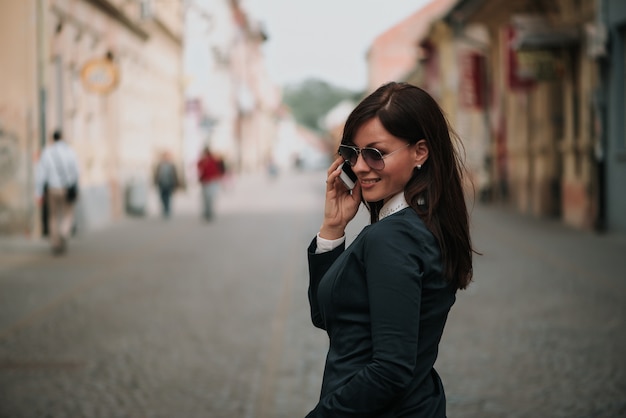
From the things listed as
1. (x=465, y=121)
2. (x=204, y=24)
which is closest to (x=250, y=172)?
(x=204, y=24)

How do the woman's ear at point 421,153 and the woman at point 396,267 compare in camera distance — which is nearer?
the woman at point 396,267

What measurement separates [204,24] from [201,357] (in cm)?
4445

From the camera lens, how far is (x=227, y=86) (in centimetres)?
6769

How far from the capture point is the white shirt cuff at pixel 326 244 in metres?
2.85

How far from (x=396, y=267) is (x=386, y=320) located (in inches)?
4.7

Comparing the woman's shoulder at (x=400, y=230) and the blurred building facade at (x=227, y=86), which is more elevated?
the blurred building facade at (x=227, y=86)

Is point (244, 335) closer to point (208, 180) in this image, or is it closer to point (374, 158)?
point (374, 158)

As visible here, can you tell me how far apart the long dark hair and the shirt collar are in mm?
14

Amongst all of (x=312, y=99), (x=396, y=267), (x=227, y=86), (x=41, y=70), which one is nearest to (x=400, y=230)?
(x=396, y=267)

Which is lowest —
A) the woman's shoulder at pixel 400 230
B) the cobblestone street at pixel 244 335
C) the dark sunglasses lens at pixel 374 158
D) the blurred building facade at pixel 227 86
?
the cobblestone street at pixel 244 335

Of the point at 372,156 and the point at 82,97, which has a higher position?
the point at 82,97

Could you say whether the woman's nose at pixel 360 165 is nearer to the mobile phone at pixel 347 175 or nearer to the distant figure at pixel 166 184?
the mobile phone at pixel 347 175

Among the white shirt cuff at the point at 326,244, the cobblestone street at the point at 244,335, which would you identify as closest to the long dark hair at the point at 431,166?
the white shirt cuff at the point at 326,244

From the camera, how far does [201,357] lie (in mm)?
7875
